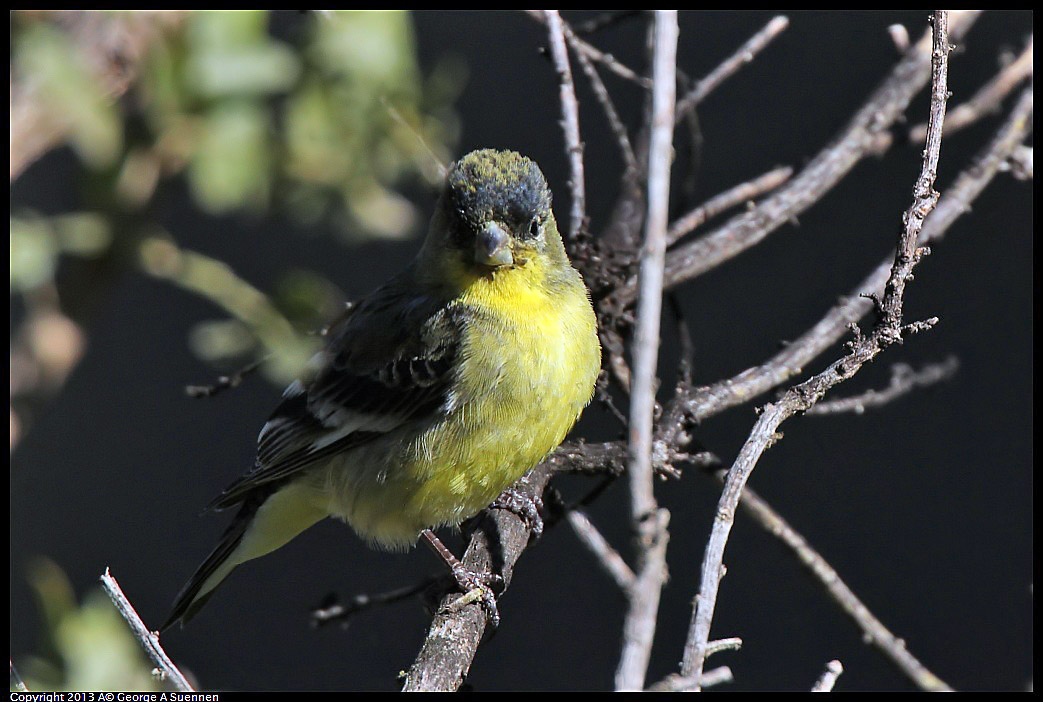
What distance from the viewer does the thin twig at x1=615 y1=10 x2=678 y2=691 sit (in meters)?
1.34

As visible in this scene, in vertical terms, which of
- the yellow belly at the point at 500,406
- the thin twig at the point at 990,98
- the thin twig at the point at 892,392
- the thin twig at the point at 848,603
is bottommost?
the thin twig at the point at 848,603

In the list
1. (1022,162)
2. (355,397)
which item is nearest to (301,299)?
(355,397)

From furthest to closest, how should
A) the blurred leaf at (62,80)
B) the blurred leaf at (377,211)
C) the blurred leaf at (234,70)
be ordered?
the blurred leaf at (377,211)
the blurred leaf at (234,70)
the blurred leaf at (62,80)

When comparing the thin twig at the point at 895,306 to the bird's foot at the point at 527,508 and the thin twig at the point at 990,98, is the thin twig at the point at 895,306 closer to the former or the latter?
the bird's foot at the point at 527,508

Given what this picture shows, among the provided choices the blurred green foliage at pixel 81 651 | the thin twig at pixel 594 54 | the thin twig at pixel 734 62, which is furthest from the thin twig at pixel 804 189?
the blurred green foliage at pixel 81 651

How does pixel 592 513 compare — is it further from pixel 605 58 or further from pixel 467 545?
pixel 605 58

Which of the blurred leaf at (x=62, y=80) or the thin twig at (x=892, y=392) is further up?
the blurred leaf at (x=62, y=80)

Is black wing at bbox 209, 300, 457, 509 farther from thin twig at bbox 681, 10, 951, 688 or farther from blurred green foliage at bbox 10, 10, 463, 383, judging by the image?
thin twig at bbox 681, 10, 951, 688

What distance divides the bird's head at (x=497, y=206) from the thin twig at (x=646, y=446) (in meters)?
1.25

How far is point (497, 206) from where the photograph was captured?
8.91 ft

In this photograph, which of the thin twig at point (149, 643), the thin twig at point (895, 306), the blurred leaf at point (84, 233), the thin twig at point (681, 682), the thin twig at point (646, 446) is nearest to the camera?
the thin twig at point (646, 446)

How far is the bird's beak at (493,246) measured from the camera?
2.68 metres

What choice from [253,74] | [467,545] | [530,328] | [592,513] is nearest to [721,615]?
[592,513]

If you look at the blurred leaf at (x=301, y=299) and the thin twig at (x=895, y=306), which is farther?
the blurred leaf at (x=301, y=299)
